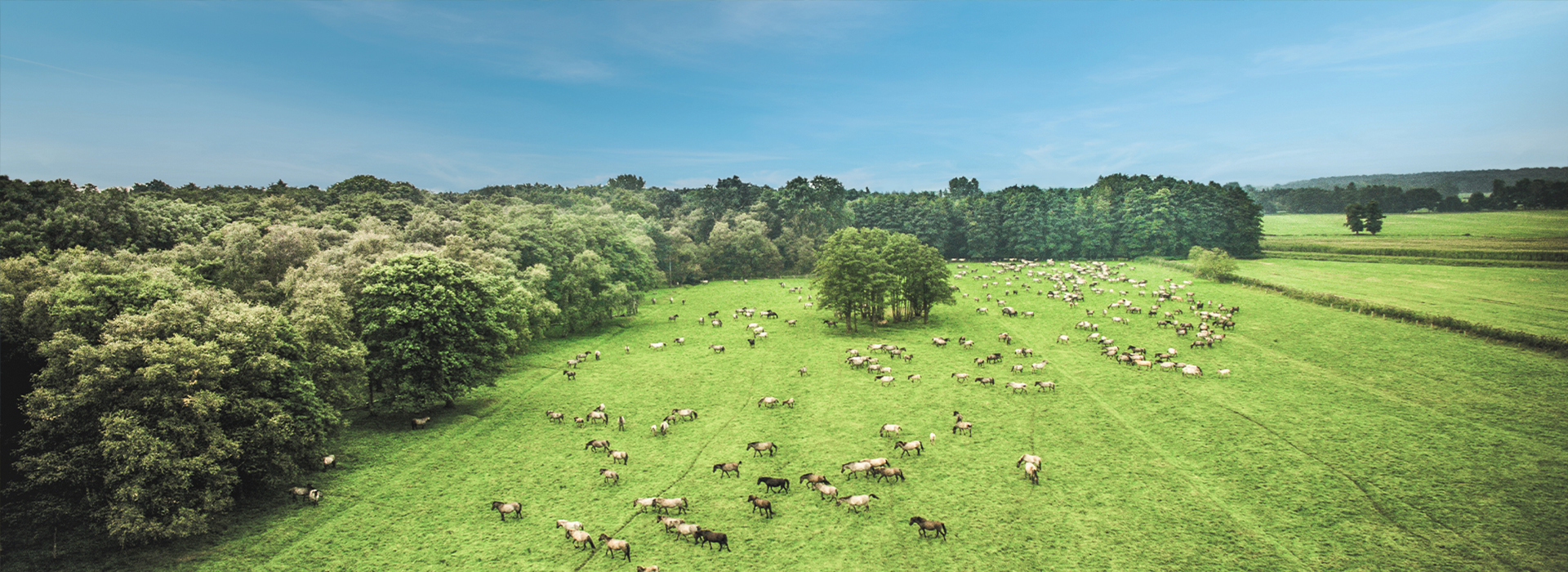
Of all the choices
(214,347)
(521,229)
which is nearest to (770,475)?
(214,347)

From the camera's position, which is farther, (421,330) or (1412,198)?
(1412,198)

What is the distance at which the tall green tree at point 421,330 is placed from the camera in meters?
30.7

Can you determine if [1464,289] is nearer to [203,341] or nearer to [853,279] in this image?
[853,279]

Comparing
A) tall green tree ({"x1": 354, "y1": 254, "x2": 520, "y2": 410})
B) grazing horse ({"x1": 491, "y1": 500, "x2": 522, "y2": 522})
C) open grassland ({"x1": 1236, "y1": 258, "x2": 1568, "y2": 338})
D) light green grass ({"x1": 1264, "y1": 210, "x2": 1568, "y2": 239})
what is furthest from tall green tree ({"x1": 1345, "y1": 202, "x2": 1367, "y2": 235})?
grazing horse ({"x1": 491, "y1": 500, "x2": 522, "y2": 522})

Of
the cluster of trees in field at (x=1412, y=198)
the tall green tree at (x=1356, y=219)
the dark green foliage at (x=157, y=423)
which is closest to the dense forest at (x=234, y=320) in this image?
the dark green foliage at (x=157, y=423)

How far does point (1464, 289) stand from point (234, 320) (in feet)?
270

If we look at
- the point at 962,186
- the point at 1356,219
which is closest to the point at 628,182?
the point at 962,186

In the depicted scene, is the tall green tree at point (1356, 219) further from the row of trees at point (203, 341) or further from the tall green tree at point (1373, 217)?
the row of trees at point (203, 341)

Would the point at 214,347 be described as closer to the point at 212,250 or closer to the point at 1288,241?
the point at 212,250

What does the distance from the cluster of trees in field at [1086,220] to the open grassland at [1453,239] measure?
9.39 m

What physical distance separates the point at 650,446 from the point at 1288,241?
114758 millimetres

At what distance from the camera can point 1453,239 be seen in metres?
61.6

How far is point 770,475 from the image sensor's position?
79.6ft

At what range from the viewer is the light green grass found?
156ft
